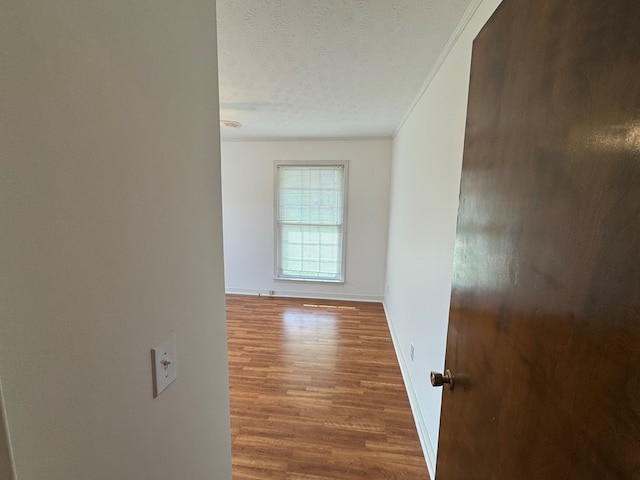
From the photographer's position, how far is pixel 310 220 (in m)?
4.28

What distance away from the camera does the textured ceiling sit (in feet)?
4.24

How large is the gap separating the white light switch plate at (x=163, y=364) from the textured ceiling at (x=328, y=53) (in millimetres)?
1407

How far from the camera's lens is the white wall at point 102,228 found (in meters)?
0.39

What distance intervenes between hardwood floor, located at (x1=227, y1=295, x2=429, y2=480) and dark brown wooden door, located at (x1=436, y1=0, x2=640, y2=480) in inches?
41.3

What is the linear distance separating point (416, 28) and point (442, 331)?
1540mm

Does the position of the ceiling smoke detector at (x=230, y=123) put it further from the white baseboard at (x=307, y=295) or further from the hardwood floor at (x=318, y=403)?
the white baseboard at (x=307, y=295)

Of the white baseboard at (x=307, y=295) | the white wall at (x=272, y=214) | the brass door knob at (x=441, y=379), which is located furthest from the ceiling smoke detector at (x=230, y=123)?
the brass door knob at (x=441, y=379)

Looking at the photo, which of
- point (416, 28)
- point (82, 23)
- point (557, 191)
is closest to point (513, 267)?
point (557, 191)

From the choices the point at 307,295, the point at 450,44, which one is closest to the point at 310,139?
the point at 307,295

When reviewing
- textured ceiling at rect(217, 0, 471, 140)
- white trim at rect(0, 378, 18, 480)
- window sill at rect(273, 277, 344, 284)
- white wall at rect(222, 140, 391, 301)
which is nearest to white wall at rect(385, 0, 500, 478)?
textured ceiling at rect(217, 0, 471, 140)

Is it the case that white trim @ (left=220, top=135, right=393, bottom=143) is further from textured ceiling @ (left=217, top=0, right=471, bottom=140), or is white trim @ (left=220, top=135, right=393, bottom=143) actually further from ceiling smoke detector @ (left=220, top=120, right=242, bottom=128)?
textured ceiling @ (left=217, top=0, right=471, bottom=140)

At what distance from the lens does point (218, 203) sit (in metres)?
0.94

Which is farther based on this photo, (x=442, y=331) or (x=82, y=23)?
(x=442, y=331)

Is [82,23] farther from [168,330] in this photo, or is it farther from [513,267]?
[513,267]
